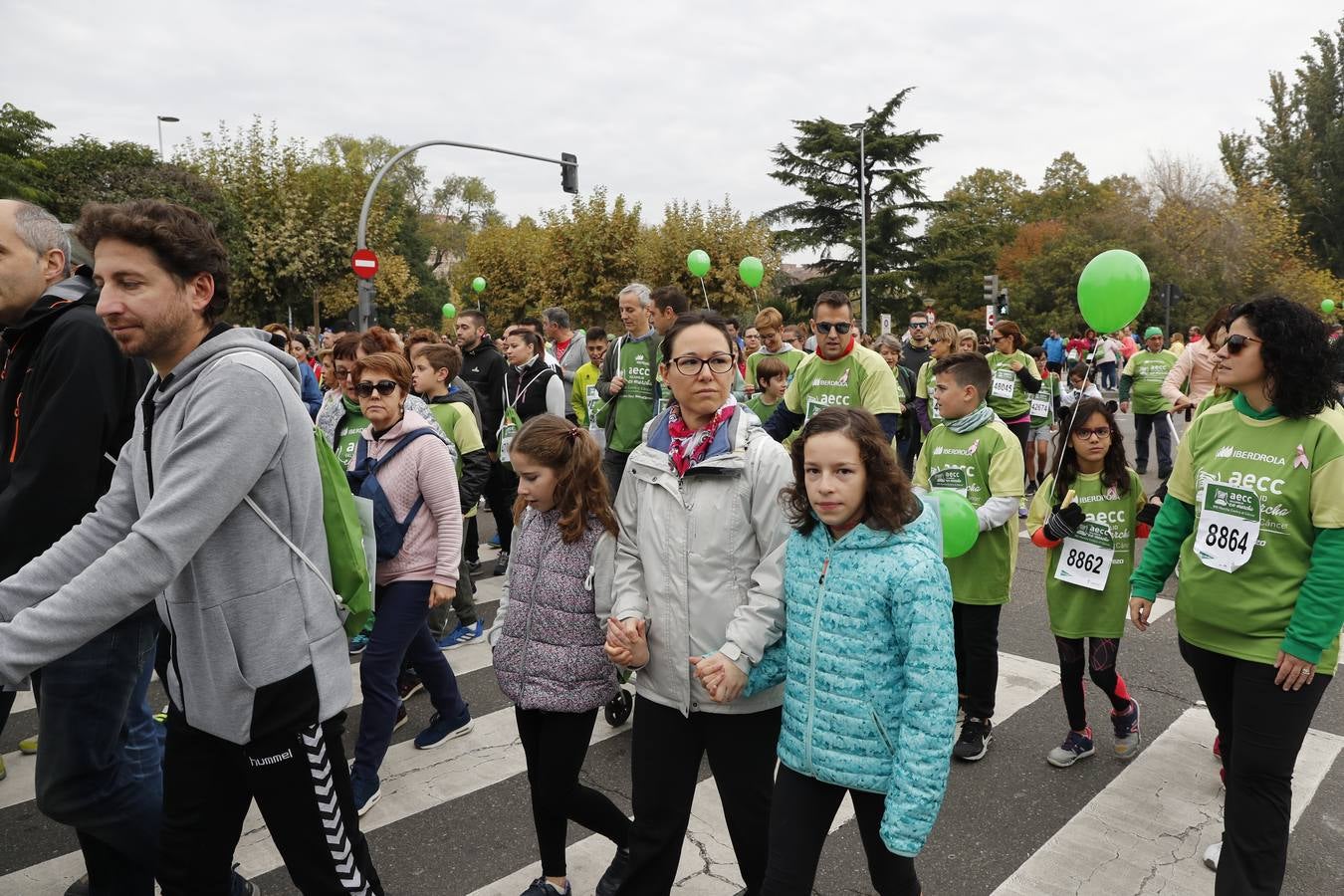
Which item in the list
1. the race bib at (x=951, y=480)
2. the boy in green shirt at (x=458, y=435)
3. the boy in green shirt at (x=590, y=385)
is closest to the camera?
the race bib at (x=951, y=480)

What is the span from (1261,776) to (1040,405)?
789 centimetres

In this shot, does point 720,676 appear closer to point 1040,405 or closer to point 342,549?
point 342,549

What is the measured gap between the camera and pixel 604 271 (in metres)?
34.2

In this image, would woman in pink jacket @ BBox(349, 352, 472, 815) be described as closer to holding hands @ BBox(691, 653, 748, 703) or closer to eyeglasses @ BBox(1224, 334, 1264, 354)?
holding hands @ BBox(691, 653, 748, 703)

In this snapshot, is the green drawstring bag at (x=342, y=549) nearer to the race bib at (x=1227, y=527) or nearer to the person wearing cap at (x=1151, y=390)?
the race bib at (x=1227, y=527)

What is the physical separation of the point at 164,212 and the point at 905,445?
861cm

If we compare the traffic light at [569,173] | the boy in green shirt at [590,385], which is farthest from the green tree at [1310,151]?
the boy in green shirt at [590,385]

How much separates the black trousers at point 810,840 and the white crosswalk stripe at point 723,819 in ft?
3.15

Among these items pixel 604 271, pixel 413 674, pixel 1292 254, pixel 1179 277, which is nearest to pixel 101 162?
pixel 604 271

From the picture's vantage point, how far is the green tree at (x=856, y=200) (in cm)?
→ 4384

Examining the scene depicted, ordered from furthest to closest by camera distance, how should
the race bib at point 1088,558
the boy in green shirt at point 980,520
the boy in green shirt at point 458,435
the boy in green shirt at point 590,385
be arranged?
the boy in green shirt at point 590,385 < the boy in green shirt at point 458,435 < the boy in green shirt at point 980,520 < the race bib at point 1088,558

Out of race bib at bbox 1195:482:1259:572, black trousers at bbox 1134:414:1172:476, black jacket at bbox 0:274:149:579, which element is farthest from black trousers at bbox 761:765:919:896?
black trousers at bbox 1134:414:1172:476

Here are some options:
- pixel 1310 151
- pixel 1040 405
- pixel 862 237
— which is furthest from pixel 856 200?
pixel 1040 405

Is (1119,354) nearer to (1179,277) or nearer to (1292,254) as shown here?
(1179,277)
